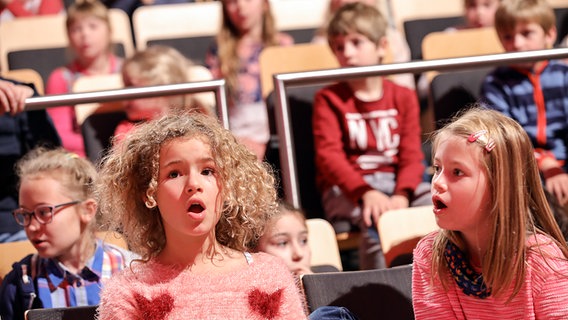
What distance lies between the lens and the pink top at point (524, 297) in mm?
1933

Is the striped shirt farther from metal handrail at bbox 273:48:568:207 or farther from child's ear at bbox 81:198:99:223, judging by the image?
child's ear at bbox 81:198:99:223

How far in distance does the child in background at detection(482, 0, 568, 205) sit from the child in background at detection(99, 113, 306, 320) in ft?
4.90

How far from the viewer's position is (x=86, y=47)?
4.05 m

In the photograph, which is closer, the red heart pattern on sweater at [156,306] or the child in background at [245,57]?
the red heart pattern on sweater at [156,306]

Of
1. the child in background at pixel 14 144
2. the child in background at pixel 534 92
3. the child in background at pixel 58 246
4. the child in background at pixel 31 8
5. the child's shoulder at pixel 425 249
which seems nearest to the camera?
the child's shoulder at pixel 425 249

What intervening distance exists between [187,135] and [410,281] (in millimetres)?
675

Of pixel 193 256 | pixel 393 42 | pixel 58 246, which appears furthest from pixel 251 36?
pixel 193 256

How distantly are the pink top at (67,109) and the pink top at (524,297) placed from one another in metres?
1.76

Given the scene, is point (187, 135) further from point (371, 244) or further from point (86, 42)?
point (86, 42)

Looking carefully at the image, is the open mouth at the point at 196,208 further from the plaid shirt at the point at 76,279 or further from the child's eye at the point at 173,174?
the plaid shirt at the point at 76,279

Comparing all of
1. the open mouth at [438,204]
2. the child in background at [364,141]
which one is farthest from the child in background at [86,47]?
the open mouth at [438,204]

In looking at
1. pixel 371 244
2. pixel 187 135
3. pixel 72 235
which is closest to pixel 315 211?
pixel 371 244

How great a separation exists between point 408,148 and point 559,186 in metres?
0.51

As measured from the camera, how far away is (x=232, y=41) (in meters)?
4.00
